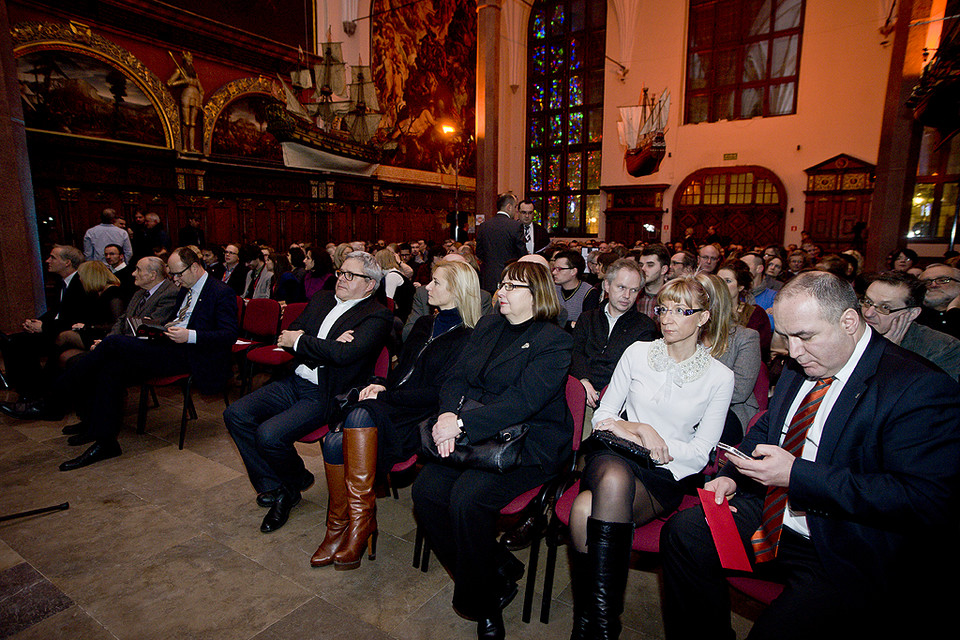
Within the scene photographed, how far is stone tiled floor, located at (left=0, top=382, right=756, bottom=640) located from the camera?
202cm

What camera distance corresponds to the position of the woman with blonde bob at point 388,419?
238 centimetres

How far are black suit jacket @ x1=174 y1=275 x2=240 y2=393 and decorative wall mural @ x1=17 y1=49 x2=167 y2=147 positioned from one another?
706 centimetres

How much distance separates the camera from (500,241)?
5.93 m

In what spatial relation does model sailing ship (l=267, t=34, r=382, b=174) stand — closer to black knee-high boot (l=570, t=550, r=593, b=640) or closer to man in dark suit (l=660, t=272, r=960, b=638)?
black knee-high boot (l=570, t=550, r=593, b=640)

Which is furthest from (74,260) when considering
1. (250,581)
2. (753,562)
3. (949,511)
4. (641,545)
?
(949,511)

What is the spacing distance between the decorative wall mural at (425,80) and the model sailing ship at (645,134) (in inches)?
230

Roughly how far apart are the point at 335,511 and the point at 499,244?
4104 millimetres

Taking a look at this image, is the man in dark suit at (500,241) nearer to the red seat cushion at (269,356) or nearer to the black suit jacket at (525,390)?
the red seat cushion at (269,356)

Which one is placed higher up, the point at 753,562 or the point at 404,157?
the point at 404,157

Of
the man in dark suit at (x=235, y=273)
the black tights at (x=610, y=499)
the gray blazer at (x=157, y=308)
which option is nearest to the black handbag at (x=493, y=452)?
the black tights at (x=610, y=499)

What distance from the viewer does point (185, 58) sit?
9.66 metres

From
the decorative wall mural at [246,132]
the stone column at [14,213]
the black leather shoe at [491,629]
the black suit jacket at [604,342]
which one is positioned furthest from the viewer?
the decorative wall mural at [246,132]

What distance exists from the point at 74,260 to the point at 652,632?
221 inches

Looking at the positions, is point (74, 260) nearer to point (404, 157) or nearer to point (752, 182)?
point (404, 157)
